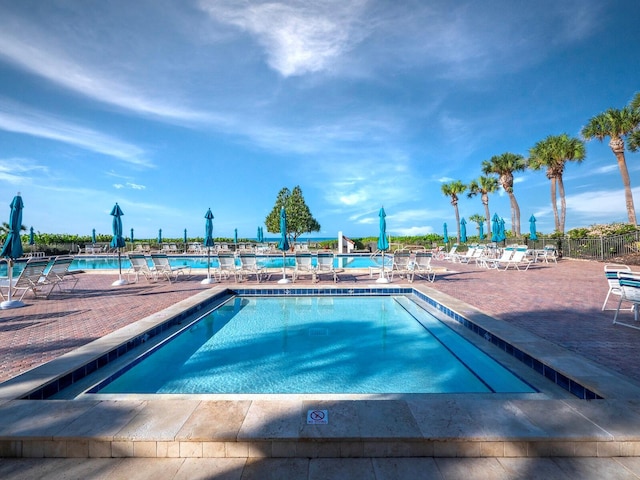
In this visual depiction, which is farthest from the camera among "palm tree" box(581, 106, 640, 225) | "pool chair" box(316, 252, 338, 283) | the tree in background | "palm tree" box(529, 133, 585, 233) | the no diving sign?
the tree in background

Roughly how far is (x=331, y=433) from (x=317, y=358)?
232 centimetres

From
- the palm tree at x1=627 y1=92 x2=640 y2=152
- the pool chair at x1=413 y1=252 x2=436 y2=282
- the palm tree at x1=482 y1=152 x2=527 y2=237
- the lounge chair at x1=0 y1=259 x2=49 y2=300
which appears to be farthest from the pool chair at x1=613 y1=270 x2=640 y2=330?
the palm tree at x1=482 y1=152 x2=527 y2=237

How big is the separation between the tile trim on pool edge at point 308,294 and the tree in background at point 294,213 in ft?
100

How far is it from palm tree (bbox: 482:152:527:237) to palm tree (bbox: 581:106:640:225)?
25.4 feet

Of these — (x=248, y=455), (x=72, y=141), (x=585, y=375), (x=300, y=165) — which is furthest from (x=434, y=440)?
(x=300, y=165)

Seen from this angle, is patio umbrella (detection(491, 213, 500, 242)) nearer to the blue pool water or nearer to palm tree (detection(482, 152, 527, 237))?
the blue pool water

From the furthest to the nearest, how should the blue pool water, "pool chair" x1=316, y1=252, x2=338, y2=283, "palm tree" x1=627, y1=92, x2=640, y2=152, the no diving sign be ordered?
"palm tree" x1=627, y1=92, x2=640, y2=152
"pool chair" x1=316, y1=252, x2=338, y2=283
the blue pool water
the no diving sign

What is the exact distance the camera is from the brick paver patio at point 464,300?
3.88 meters

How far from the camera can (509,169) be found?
98.3 ft

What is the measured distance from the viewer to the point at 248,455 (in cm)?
209

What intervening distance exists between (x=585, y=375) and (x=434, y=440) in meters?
2.10

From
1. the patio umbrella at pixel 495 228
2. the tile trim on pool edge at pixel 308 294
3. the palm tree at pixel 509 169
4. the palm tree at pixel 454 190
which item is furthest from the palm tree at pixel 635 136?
the tile trim on pool edge at pixel 308 294

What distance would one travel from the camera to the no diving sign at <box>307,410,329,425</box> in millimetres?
2250

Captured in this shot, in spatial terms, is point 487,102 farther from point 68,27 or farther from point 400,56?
point 68,27
